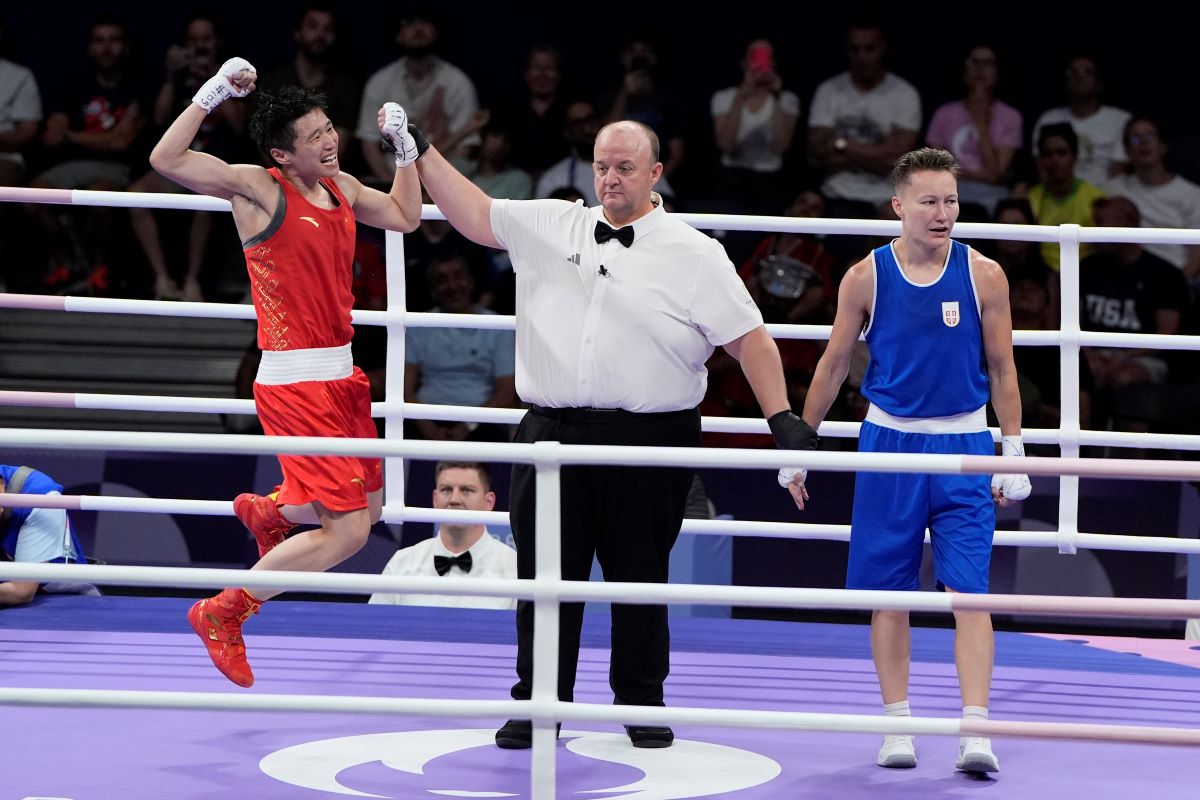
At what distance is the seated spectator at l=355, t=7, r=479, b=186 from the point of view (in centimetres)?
830

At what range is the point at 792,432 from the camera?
345 cm

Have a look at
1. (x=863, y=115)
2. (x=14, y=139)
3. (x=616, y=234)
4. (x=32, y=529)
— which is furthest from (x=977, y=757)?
(x=14, y=139)

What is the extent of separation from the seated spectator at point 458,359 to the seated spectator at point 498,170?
3.36 feet

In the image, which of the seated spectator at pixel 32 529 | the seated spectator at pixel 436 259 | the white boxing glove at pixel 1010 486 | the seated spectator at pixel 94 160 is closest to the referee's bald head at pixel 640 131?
the white boxing glove at pixel 1010 486

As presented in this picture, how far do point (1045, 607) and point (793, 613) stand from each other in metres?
3.79

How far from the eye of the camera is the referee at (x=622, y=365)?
139 inches

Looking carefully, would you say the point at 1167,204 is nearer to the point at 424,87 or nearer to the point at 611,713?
the point at 424,87

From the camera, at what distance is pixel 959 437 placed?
11.8ft

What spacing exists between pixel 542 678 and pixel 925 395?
123 cm

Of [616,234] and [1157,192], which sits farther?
[1157,192]

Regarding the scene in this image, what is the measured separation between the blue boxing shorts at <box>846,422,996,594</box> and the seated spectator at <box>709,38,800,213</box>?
452 centimetres

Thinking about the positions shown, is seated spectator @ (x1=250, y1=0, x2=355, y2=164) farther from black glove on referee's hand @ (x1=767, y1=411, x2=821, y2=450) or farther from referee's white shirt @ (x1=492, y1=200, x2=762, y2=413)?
black glove on referee's hand @ (x1=767, y1=411, x2=821, y2=450)

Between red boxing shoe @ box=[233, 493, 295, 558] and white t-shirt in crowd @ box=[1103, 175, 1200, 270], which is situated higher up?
white t-shirt in crowd @ box=[1103, 175, 1200, 270]

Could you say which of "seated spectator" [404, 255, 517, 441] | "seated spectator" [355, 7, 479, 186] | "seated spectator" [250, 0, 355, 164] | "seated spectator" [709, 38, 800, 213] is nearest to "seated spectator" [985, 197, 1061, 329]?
"seated spectator" [709, 38, 800, 213]
